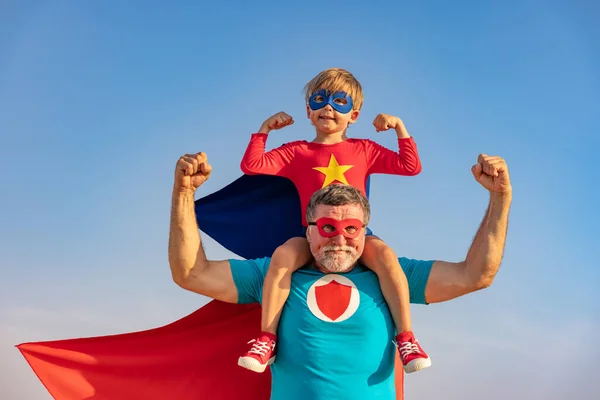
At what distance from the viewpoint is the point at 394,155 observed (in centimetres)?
532

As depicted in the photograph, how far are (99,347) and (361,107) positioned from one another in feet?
9.82

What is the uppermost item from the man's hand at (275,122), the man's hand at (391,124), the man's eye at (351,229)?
the man's hand at (275,122)

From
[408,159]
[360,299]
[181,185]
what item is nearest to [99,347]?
[181,185]

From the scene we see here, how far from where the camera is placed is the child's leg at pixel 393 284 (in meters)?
4.32

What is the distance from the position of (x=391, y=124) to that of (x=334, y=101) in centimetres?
50

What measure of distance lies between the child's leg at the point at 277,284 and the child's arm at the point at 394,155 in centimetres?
123

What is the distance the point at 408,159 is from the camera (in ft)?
17.1

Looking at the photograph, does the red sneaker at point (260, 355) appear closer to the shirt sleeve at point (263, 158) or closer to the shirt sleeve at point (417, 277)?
the shirt sleeve at point (417, 277)

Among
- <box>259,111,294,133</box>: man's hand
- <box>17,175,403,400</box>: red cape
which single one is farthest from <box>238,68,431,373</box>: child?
<box>17,175,403,400</box>: red cape

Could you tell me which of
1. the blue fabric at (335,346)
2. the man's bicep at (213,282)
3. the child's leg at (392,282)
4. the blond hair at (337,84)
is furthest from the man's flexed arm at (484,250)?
the man's bicep at (213,282)

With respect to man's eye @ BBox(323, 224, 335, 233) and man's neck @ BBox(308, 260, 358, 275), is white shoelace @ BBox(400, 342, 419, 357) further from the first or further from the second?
man's eye @ BBox(323, 224, 335, 233)

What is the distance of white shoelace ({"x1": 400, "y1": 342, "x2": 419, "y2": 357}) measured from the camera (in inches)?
163

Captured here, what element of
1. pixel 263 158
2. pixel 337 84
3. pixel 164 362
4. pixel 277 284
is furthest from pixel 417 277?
pixel 164 362

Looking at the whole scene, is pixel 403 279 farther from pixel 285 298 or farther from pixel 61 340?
pixel 61 340
